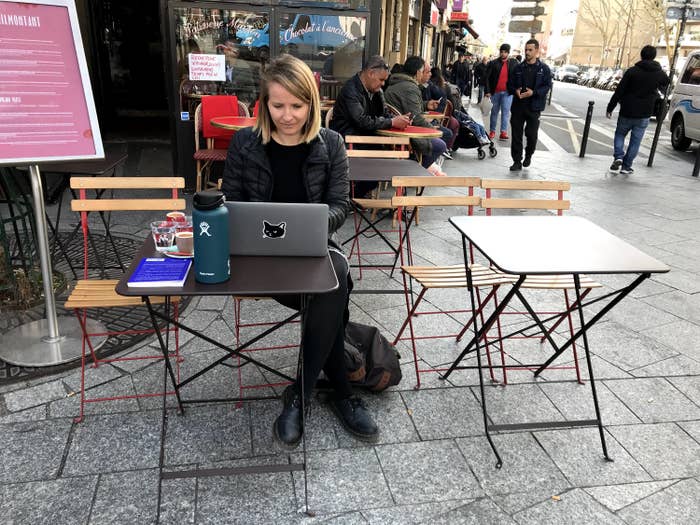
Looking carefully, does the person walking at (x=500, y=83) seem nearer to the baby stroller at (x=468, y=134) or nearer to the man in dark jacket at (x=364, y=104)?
the baby stroller at (x=468, y=134)

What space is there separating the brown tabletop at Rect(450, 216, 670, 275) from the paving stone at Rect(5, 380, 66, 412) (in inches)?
85.2

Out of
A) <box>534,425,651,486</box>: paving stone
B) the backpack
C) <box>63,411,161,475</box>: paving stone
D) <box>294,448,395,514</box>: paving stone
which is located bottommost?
<box>534,425,651,486</box>: paving stone

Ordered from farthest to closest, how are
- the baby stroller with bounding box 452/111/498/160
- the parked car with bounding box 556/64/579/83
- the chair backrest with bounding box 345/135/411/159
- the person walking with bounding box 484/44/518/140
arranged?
the parked car with bounding box 556/64/579/83, the person walking with bounding box 484/44/518/140, the baby stroller with bounding box 452/111/498/160, the chair backrest with bounding box 345/135/411/159

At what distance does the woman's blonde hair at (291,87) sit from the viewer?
2.27 metres

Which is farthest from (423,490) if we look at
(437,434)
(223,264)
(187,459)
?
(223,264)

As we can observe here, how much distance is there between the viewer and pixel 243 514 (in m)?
2.03

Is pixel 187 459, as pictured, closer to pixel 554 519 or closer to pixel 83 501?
pixel 83 501

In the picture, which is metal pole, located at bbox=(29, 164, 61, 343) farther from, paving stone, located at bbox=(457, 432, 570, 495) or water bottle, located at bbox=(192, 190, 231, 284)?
paving stone, located at bbox=(457, 432, 570, 495)

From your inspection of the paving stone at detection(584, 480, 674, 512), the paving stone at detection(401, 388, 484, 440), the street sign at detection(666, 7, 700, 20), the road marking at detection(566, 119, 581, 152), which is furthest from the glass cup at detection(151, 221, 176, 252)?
the street sign at detection(666, 7, 700, 20)

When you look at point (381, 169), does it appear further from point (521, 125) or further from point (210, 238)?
point (521, 125)

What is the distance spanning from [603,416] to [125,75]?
11502 mm

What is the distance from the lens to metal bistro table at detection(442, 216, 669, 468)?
223cm

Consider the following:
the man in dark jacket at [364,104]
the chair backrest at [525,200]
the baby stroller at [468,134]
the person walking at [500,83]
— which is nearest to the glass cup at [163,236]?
the chair backrest at [525,200]

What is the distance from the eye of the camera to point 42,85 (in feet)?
9.05
